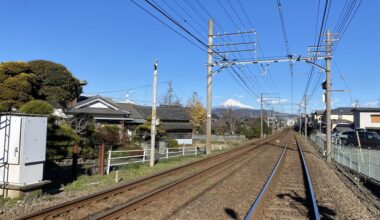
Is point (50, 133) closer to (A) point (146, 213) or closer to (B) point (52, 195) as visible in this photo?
(B) point (52, 195)

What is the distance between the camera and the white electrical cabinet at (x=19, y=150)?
10.4 meters

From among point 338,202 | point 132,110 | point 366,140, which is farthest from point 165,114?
point 338,202

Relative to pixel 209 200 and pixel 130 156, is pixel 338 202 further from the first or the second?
pixel 130 156

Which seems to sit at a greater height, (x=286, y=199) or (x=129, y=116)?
(x=129, y=116)

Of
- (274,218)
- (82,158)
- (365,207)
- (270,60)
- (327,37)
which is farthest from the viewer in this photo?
(327,37)

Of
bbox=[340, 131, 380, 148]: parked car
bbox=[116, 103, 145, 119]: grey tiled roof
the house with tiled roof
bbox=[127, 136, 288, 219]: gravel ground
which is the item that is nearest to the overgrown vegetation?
the house with tiled roof

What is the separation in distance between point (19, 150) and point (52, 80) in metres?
19.8

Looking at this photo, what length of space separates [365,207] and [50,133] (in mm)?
15890

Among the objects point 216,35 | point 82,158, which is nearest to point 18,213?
point 82,158

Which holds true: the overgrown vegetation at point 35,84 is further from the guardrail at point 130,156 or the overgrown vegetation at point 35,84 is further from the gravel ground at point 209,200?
the gravel ground at point 209,200

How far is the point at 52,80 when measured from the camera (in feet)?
95.2

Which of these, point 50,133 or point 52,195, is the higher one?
point 50,133

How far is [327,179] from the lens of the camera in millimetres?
16219

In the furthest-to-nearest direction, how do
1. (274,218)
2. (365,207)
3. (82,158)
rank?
(82,158), (365,207), (274,218)
